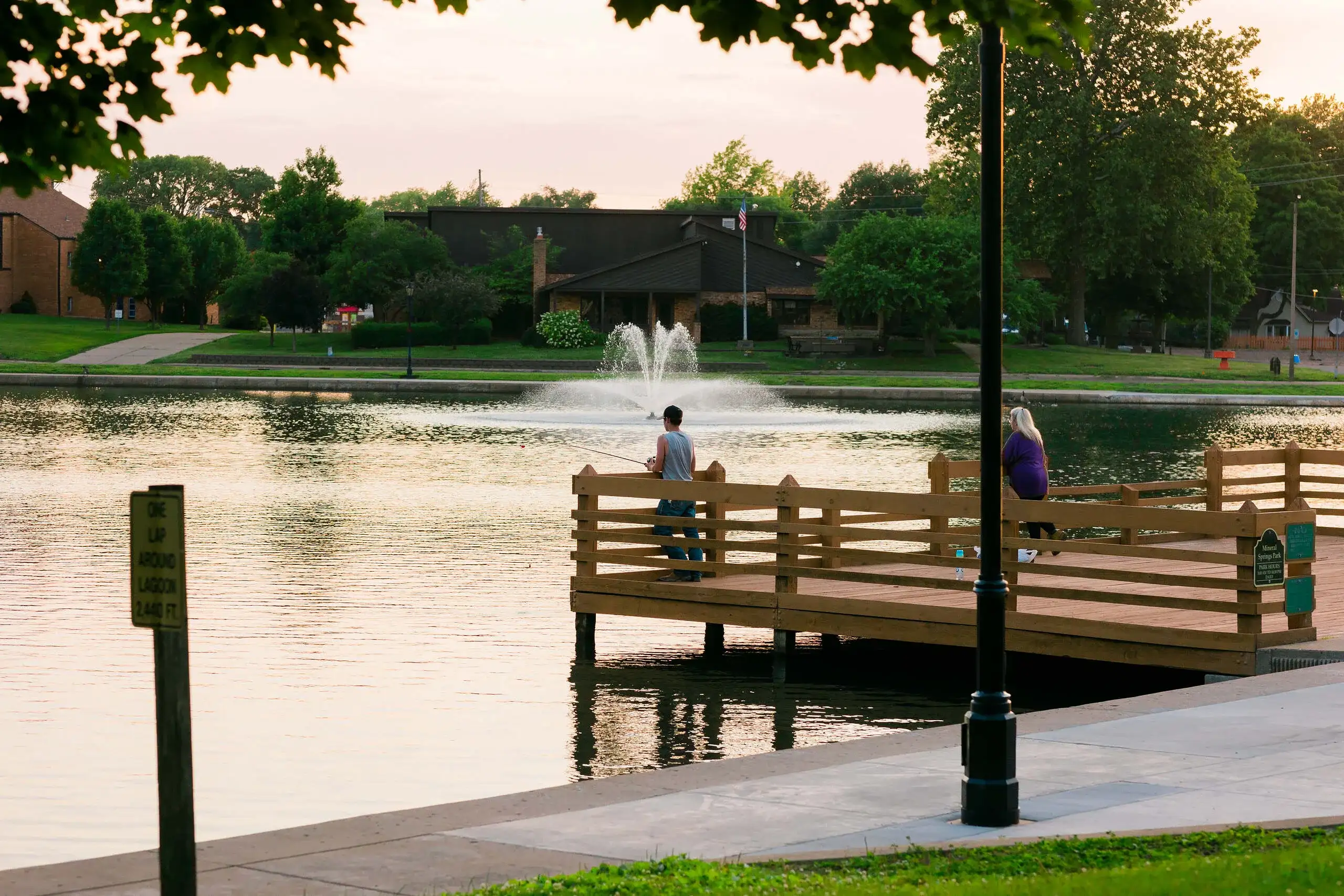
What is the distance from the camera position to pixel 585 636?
58.0ft

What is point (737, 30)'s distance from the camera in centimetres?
700

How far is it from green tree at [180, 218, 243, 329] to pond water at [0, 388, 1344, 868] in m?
89.6

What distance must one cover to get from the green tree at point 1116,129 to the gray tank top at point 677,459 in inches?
2873

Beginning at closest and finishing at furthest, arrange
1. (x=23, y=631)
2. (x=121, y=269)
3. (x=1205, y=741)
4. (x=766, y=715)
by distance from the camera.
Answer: (x=1205, y=741) < (x=766, y=715) < (x=23, y=631) < (x=121, y=269)

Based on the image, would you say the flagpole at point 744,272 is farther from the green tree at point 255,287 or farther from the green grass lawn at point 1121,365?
the green tree at point 255,287

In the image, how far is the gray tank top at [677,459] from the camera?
17.7 m

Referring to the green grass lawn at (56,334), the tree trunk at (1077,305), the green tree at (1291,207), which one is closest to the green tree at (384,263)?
the green grass lawn at (56,334)

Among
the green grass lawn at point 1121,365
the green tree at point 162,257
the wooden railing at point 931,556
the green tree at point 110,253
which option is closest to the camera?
the wooden railing at point 931,556

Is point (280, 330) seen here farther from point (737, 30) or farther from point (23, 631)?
point (737, 30)

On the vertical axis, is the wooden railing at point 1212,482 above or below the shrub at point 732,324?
below

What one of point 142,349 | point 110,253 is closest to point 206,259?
point 110,253

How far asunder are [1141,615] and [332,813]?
7.76m

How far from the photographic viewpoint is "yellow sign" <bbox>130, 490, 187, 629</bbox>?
5879 mm

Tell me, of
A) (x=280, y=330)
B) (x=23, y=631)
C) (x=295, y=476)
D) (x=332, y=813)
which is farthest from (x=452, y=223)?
(x=332, y=813)
